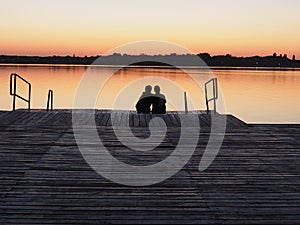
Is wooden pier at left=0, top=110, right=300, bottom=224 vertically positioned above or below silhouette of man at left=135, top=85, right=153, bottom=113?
below

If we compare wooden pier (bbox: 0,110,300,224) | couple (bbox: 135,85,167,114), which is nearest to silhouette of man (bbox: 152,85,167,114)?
couple (bbox: 135,85,167,114)

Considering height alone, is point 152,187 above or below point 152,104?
below

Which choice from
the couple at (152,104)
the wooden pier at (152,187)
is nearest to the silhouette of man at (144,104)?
the couple at (152,104)

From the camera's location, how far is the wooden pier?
3.42 metres

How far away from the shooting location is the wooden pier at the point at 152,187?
342cm

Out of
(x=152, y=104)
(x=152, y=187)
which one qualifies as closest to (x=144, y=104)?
(x=152, y=104)

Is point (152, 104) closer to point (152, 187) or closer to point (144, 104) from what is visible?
point (144, 104)

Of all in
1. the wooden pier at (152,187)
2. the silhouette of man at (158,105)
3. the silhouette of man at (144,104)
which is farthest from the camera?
the silhouette of man at (144,104)

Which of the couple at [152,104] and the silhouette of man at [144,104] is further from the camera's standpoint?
the silhouette of man at [144,104]

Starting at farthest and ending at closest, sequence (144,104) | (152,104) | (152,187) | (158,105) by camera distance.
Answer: (152,104)
(144,104)
(158,105)
(152,187)

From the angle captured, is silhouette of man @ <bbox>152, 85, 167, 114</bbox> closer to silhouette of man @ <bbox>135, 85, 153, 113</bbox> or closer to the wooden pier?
silhouette of man @ <bbox>135, 85, 153, 113</bbox>

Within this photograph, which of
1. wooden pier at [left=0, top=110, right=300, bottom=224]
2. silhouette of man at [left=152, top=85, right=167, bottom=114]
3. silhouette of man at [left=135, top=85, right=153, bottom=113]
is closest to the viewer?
wooden pier at [left=0, top=110, right=300, bottom=224]

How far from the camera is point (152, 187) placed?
4.21 m

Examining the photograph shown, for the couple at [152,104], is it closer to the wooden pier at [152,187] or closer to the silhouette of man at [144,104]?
the silhouette of man at [144,104]
